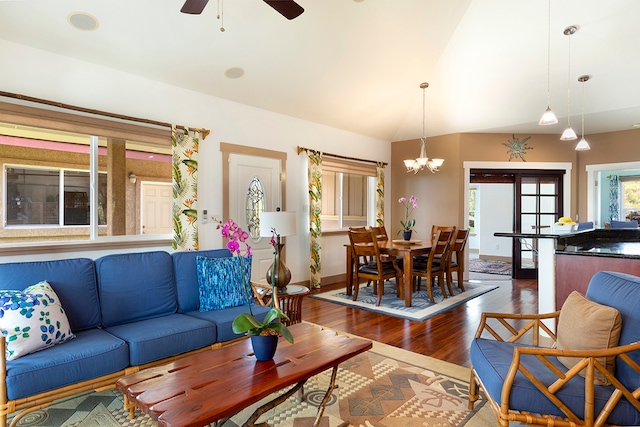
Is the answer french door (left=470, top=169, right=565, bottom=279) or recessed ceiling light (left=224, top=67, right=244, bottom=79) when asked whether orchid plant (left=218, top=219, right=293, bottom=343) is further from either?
french door (left=470, top=169, right=565, bottom=279)

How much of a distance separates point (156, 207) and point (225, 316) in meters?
1.91

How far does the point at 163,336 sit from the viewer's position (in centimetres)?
243

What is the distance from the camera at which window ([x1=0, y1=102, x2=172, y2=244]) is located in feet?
10.6

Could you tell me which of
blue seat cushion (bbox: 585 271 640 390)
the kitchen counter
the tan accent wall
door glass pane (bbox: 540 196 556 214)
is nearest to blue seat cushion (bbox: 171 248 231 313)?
blue seat cushion (bbox: 585 271 640 390)

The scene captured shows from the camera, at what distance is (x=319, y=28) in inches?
156

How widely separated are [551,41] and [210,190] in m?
4.69

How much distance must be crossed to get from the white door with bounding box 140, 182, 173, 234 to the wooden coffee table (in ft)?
7.65

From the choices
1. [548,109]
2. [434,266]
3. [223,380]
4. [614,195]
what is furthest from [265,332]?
[614,195]

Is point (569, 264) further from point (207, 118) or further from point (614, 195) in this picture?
point (614, 195)

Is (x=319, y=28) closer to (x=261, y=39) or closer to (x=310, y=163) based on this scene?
(x=261, y=39)

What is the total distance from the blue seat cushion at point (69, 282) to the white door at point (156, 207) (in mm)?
1408

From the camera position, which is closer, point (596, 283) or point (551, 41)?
point (596, 283)

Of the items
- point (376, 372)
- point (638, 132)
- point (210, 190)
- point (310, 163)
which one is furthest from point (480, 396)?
point (638, 132)

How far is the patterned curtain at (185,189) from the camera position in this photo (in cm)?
418
